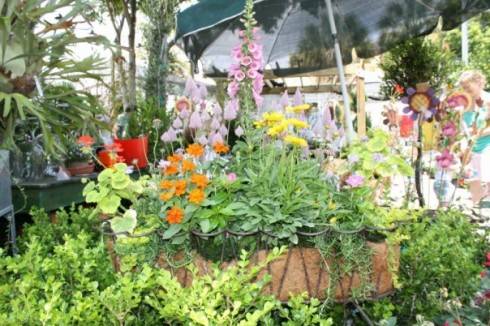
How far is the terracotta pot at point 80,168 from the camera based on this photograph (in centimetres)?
306

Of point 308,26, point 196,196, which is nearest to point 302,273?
point 196,196

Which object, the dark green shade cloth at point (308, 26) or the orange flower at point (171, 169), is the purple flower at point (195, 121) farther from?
the dark green shade cloth at point (308, 26)

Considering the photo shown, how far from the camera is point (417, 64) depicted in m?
8.12

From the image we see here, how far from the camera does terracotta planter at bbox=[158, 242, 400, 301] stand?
1.22 metres

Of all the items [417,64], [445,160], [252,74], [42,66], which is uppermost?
[417,64]

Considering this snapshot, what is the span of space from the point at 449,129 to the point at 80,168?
222 cm

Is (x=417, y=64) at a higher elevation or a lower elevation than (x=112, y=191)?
higher

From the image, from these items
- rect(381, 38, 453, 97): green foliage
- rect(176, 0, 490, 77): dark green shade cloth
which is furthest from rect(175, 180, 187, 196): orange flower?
rect(381, 38, 453, 97): green foliage

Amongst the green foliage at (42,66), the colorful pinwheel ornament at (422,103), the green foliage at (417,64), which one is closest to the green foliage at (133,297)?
the green foliage at (42,66)

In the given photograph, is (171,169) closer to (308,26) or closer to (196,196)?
(196,196)

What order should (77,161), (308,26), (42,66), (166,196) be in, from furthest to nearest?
1. (308,26)
2. (77,161)
3. (42,66)
4. (166,196)

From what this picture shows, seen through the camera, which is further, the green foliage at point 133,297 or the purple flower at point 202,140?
the purple flower at point 202,140

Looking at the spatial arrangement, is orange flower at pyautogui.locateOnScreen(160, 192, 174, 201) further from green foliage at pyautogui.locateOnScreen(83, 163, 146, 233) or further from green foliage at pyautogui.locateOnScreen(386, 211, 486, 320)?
green foliage at pyautogui.locateOnScreen(386, 211, 486, 320)

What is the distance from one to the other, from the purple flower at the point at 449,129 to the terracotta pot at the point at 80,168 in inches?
85.5
